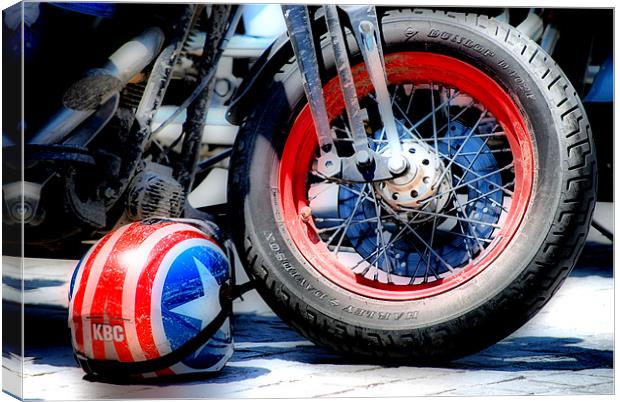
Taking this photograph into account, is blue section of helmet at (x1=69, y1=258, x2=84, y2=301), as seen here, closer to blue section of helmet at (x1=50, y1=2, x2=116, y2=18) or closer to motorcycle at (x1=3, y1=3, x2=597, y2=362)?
motorcycle at (x1=3, y1=3, x2=597, y2=362)

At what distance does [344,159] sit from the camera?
12.8 feet

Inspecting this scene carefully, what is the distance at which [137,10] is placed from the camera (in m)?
3.98

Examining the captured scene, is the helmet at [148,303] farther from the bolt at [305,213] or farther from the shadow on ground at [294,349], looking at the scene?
the bolt at [305,213]

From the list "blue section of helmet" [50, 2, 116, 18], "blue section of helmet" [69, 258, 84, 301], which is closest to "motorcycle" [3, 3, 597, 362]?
"blue section of helmet" [50, 2, 116, 18]

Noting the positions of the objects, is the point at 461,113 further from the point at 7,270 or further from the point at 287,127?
the point at 7,270

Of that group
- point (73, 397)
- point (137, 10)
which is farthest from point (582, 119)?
point (73, 397)

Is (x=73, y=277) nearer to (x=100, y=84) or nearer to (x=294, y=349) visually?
(x=100, y=84)

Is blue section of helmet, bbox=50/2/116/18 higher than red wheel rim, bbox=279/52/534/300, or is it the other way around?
blue section of helmet, bbox=50/2/116/18

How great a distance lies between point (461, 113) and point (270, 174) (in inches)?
27.0

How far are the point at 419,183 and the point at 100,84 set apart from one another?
114 cm

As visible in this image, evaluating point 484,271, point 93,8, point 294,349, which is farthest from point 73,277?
point 484,271

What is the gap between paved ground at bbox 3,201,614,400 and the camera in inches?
151

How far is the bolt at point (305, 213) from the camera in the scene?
4.05 meters

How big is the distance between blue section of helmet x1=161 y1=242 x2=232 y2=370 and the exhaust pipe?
619 mm
